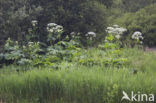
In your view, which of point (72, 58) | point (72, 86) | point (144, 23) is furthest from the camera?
point (144, 23)

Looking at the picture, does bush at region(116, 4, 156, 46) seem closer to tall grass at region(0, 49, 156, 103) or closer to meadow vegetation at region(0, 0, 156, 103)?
meadow vegetation at region(0, 0, 156, 103)

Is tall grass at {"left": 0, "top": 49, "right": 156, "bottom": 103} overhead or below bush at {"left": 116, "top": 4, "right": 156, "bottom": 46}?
below

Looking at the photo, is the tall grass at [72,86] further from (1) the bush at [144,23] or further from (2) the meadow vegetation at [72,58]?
(1) the bush at [144,23]

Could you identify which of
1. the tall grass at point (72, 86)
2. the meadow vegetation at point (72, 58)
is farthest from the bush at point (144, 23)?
the tall grass at point (72, 86)

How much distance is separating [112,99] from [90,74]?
31.7 inches

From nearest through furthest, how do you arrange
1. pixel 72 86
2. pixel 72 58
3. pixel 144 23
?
pixel 72 86, pixel 72 58, pixel 144 23

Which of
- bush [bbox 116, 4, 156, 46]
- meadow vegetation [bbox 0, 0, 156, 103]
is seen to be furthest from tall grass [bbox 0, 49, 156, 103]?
bush [bbox 116, 4, 156, 46]

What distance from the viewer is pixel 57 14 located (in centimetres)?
971

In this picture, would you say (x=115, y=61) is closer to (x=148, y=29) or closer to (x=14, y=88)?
(x=14, y=88)

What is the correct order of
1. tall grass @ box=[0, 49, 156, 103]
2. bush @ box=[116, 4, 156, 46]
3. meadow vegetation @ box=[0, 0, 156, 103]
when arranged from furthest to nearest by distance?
1. bush @ box=[116, 4, 156, 46]
2. meadow vegetation @ box=[0, 0, 156, 103]
3. tall grass @ box=[0, 49, 156, 103]

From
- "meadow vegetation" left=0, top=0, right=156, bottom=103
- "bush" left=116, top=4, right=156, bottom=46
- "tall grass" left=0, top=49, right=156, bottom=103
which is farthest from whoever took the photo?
"bush" left=116, top=4, right=156, bottom=46

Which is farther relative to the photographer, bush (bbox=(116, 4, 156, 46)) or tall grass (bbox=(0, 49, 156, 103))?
bush (bbox=(116, 4, 156, 46))

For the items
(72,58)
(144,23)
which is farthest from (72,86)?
(144,23)

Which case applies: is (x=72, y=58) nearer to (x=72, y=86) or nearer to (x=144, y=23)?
(x=72, y=86)
